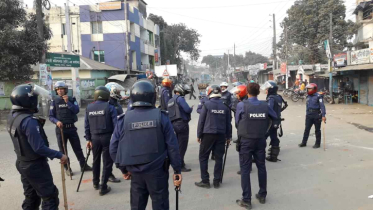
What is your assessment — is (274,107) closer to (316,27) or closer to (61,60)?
(61,60)

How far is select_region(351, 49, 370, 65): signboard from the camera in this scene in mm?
16077

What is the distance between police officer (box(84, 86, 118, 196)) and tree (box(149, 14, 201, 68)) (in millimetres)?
41138

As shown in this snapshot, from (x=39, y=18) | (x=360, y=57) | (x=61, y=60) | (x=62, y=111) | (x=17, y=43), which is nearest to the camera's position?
(x=62, y=111)

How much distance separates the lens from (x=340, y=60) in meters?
19.4

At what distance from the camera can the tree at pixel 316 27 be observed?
27.9 metres

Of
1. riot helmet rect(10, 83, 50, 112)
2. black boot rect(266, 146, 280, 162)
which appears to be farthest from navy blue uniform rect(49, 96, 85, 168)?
black boot rect(266, 146, 280, 162)

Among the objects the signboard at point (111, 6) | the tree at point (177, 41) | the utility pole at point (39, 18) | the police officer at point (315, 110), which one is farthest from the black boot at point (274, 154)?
the tree at point (177, 41)

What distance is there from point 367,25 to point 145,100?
1088 inches

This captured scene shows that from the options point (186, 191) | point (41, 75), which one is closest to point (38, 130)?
point (186, 191)

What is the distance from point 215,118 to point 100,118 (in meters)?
1.97

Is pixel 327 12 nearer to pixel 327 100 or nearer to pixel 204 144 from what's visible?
pixel 327 100

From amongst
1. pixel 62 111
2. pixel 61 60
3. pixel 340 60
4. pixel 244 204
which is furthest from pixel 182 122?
pixel 340 60

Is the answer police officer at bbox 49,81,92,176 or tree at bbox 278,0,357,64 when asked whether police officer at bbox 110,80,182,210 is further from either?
tree at bbox 278,0,357,64

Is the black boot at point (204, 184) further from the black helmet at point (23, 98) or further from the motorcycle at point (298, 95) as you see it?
the motorcycle at point (298, 95)
